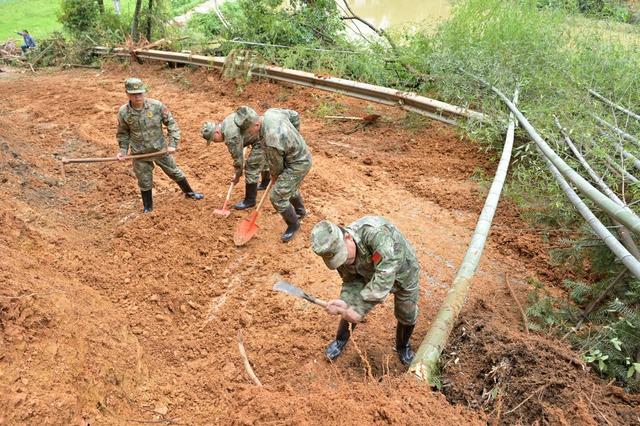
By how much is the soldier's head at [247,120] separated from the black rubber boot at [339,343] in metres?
2.48

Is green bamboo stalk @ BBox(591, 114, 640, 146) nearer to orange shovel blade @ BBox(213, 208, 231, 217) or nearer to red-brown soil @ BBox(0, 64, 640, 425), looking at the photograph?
red-brown soil @ BBox(0, 64, 640, 425)

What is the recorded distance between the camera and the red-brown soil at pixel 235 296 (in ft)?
9.17

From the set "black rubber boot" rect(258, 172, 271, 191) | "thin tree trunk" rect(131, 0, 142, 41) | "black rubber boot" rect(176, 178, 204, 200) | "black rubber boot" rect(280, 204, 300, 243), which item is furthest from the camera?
"thin tree trunk" rect(131, 0, 142, 41)

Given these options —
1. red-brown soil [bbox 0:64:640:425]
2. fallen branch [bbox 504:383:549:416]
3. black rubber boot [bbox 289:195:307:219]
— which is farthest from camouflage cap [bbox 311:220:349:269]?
black rubber boot [bbox 289:195:307:219]

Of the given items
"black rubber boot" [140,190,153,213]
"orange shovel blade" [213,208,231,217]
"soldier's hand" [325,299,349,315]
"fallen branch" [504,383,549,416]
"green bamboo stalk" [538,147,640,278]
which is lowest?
"black rubber boot" [140,190,153,213]

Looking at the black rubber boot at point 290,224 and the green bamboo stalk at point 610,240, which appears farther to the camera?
the black rubber boot at point 290,224

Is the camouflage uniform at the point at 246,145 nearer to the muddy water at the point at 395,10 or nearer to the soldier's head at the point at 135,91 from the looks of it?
the soldier's head at the point at 135,91

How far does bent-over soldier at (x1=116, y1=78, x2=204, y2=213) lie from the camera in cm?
564

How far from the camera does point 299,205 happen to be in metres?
5.74

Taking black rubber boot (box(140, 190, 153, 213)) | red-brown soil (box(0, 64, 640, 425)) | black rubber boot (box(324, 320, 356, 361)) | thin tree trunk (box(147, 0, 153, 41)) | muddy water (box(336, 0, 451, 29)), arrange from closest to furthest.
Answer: red-brown soil (box(0, 64, 640, 425)) < black rubber boot (box(324, 320, 356, 361)) < black rubber boot (box(140, 190, 153, 213)) < thin tree trunk (box(147, 0, 153, 41)) < muddy water (box(336, 0, 451, 29))

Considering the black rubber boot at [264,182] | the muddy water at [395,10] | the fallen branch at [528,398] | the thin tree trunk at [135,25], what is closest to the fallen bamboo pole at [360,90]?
the thin tree trunk at [135,25]

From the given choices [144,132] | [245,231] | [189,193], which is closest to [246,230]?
[245,231]

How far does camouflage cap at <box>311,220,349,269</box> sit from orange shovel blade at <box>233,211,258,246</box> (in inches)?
97.3

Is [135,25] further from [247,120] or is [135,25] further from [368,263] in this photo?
[368,263]
